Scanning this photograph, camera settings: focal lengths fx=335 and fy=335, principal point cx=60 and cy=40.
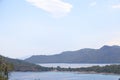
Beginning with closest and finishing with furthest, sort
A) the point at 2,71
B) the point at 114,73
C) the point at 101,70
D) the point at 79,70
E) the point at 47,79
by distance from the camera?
1. the point at 2,71
2. the point at 47,79
3. the point at 114,73
4. the point at 101,70
5. the point at 79,70

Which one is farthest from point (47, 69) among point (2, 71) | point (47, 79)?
point (2, 71)

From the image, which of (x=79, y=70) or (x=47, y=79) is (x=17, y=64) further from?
(x=47, y=79)

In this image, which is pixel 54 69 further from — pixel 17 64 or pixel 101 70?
pixel 101 70

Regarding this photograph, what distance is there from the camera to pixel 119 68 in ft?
525

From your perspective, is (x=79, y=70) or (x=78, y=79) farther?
(x=79, y=70)

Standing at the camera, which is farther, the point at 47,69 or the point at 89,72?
the point at 47,69

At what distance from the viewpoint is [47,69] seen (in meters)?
195

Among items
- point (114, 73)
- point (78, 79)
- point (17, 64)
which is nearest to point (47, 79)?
point (78, 79)

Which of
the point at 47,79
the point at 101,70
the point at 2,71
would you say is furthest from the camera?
the point at 101,70

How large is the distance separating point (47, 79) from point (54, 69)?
233ft

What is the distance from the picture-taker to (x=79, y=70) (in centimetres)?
18938

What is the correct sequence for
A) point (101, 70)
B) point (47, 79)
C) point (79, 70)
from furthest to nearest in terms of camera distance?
point (79, 70), point (101, 70), point (47, 79)

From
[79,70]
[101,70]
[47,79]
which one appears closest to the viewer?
[47,79]

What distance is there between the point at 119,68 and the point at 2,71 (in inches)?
5055
